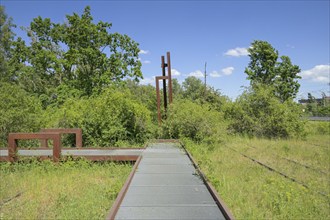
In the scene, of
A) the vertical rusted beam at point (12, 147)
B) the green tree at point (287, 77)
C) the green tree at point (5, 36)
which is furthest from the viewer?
the green tree at point (287, 77)

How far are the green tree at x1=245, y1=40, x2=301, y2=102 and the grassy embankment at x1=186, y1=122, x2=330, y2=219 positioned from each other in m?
27.4

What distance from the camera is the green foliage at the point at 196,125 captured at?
12.8m

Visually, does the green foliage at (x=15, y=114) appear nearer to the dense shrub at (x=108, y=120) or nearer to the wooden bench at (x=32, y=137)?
the dense shrub at (x=108, y=120)

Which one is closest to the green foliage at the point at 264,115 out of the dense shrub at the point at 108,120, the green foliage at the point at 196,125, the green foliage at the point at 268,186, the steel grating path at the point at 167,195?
the green foliage at the point at 196,125

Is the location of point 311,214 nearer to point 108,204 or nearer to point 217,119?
point 108,204

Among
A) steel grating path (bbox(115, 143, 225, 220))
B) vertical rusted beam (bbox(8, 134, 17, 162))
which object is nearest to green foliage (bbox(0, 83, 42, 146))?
vertical rusted beam (bbox(8, 134, 17, 162))

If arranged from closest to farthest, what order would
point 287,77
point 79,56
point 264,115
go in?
point 264,115 → point 79,56 → point 287,77

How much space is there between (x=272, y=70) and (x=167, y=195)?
119 ft

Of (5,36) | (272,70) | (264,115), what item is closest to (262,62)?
(272,70)

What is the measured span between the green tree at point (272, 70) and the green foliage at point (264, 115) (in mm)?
19636

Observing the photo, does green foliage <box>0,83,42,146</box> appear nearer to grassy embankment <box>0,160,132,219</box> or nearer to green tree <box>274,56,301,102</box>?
grassy embankment <box>0,160,132,219</box>

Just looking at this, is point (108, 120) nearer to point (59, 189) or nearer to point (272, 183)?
point (59, 189)

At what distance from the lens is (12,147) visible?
27.5 feet

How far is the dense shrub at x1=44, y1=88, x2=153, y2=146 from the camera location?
12.0 meters
